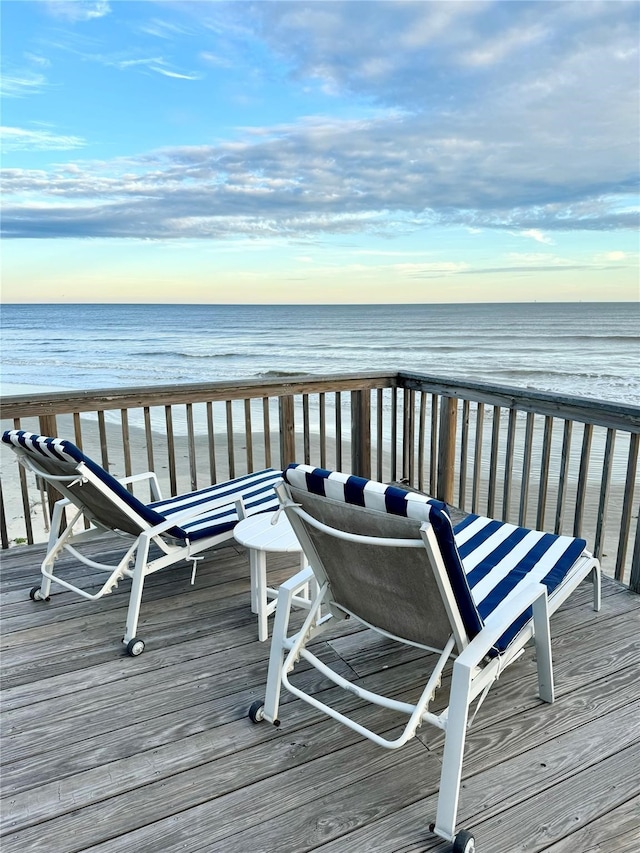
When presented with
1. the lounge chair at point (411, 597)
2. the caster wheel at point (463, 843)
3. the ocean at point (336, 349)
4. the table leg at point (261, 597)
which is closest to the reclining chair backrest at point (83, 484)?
the table leg at point (261, 597)

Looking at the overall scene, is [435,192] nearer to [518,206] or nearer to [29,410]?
[518,206]

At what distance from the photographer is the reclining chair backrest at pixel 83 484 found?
2.28 meters

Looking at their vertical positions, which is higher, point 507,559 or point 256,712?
point 507,559

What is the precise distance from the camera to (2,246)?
20828 mm

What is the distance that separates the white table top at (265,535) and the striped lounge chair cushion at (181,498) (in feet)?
0.64

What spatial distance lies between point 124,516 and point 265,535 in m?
0.64

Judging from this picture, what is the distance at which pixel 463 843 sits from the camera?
4.33ft

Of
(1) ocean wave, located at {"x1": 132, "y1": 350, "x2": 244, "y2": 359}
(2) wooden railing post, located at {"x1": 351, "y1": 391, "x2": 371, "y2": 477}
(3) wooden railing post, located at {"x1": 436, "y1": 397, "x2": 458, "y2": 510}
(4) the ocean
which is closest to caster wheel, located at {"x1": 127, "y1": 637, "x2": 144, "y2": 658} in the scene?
(2) wooden railing post, located at {"x1": 351, "y1": 391, "x2": 371, "y2": 477}

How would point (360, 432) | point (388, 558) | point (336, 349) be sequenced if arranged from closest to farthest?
point (388, 558) < point (360, 432) < point (336, 349)

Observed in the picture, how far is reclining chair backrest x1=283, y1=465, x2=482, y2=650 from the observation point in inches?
52.9

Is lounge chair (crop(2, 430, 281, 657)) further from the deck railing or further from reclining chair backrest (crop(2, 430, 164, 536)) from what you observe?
the deck railing

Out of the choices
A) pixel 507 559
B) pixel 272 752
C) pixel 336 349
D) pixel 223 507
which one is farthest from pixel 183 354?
pixel 272 752

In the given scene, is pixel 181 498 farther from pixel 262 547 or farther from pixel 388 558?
pixel 388 558

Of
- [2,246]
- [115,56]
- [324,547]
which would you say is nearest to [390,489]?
[324,547]
